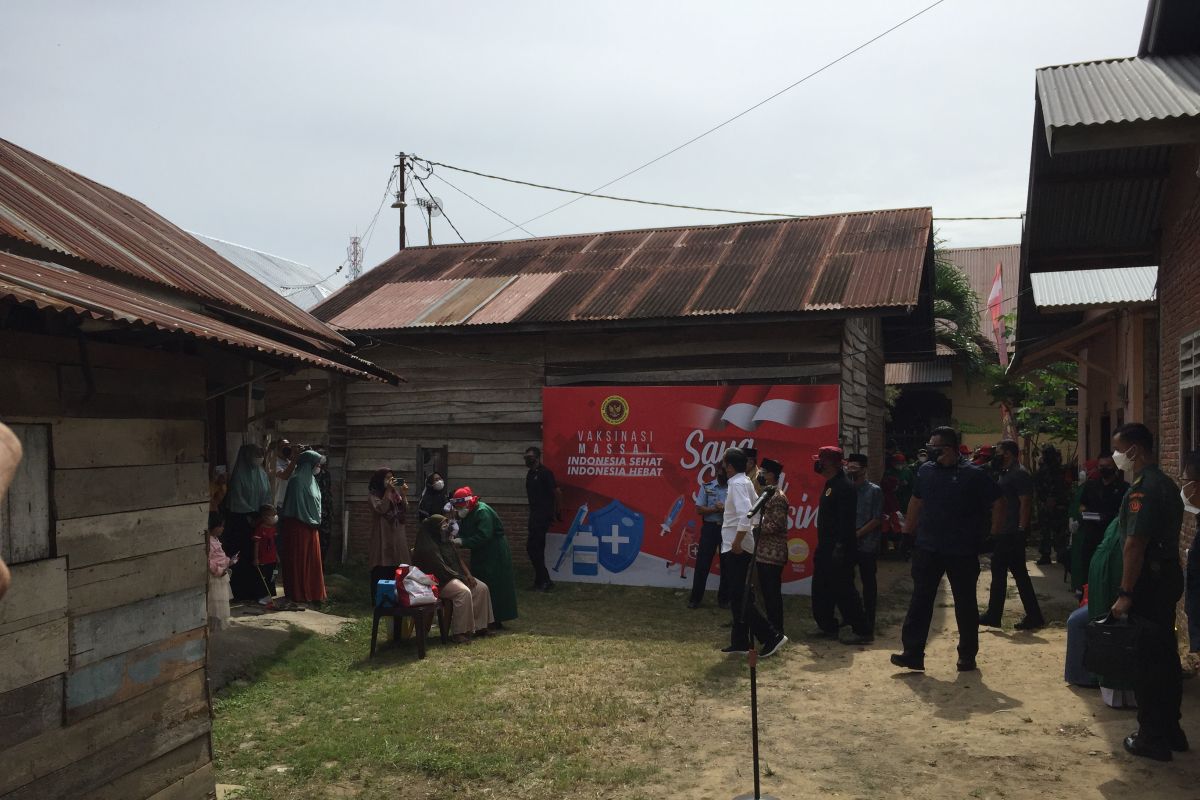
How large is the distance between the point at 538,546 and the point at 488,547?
2748mm

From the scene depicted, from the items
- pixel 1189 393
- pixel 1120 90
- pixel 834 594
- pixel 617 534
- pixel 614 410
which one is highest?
pixel 1120 90

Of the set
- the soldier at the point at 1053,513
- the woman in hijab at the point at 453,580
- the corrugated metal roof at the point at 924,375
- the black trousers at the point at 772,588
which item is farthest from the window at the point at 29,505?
the corrugated metal roof at the point at 924,375

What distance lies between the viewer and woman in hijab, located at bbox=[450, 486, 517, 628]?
9594 mm

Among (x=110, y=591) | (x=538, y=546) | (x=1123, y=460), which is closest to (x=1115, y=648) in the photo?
(x=1123, y=460)

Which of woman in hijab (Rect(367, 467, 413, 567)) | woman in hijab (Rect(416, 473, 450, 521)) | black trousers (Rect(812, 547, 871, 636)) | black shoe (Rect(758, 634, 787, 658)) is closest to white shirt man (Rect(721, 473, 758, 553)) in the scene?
black shoe (Rect(758, 634, 787, 658))

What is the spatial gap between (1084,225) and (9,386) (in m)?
9.27

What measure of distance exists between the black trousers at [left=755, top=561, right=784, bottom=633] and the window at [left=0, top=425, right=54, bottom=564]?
235 inches

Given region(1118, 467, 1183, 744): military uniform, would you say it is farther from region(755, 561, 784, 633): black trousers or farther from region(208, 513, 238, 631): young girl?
region(208, 513, 238, 631): young girl

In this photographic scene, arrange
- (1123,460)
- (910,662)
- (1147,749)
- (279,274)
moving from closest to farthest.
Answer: (1147,749) < (1123,460) < (910,662) < (279,274)

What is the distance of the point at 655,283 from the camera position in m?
14.1

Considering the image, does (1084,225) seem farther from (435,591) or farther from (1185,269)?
(435,591)

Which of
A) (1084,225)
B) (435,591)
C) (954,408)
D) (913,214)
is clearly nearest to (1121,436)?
(1084,225)

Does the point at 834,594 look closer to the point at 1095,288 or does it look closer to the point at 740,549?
the point at 740,549

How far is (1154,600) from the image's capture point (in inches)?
214
